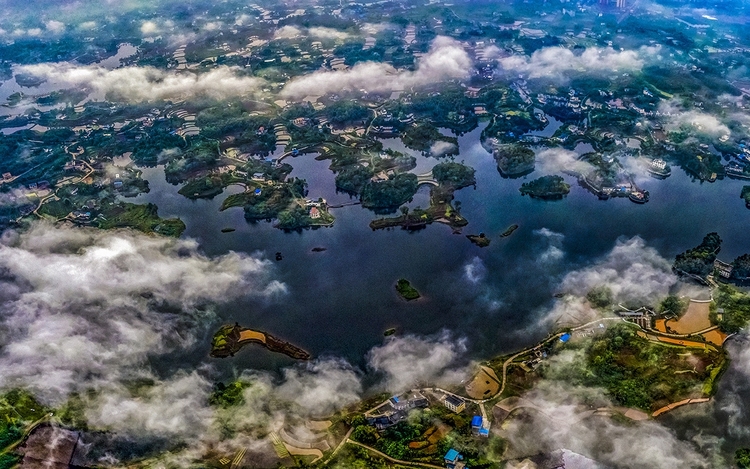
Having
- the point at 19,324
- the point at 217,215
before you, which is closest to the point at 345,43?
the point at 217,215

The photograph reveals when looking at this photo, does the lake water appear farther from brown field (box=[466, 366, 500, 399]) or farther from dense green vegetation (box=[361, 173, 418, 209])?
brown field (box=[466, 366, 500, 399])

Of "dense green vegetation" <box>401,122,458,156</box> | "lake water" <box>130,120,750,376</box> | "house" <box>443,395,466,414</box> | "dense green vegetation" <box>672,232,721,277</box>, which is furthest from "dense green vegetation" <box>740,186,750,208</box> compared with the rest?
"house" <box>443,395,466,414</box>

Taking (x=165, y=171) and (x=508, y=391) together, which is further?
(x=165, y=171)

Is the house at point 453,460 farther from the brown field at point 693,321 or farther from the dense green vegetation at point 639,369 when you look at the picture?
the brown field at point 693,321

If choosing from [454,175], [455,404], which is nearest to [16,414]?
[455,404]

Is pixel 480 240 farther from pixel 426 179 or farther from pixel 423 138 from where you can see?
pixel 423 138

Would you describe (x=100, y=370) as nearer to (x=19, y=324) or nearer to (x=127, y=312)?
(x=127, y=312)
